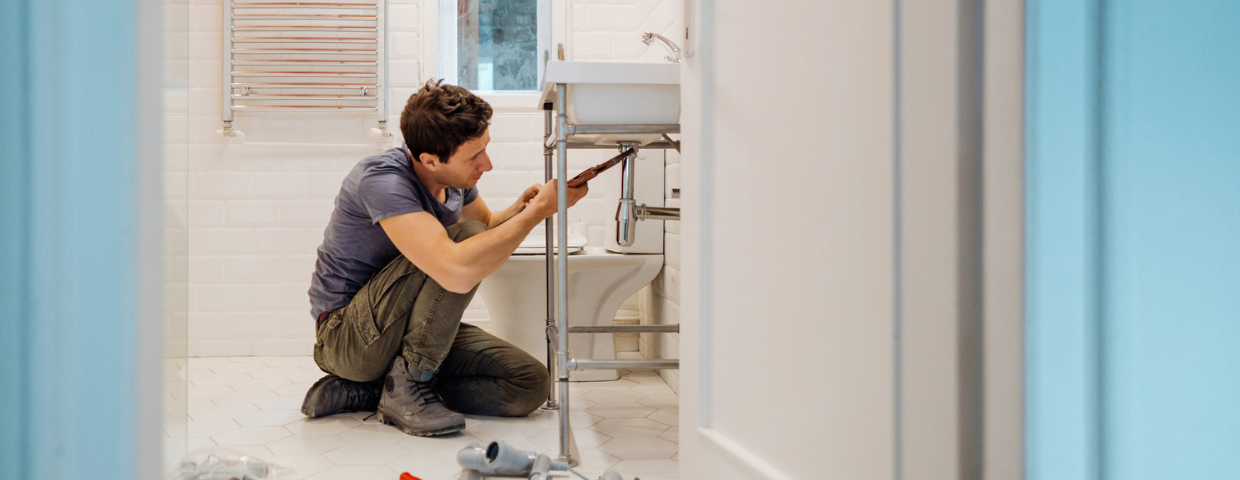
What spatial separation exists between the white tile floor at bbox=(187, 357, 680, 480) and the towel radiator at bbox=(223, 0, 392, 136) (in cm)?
103

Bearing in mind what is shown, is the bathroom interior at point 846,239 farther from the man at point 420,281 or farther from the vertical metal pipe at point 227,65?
the vertical metal pipe at point 227,65

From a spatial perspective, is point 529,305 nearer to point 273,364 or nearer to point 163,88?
point 273,364

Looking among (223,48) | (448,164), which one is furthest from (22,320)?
(223,48)

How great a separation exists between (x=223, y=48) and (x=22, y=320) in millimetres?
2825

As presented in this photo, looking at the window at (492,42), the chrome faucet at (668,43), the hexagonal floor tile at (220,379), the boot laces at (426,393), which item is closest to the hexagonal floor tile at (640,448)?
the boot laces at (426,393)

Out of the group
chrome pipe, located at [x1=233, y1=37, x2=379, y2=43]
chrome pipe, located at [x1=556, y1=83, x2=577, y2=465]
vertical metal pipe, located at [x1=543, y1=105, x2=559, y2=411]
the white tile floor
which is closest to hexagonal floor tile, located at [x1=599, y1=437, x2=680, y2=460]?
the white tile floor

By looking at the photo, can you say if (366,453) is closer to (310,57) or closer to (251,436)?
(251,436)

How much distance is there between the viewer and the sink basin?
1392 mm

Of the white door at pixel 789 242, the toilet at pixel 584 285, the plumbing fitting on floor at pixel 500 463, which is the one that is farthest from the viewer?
Answer: the toilet at pixel 584 285

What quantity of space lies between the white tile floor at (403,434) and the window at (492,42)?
1.31 metres

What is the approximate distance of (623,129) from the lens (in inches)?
55.7

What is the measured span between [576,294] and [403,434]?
678 mm

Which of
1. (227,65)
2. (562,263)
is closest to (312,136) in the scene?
(227,65)

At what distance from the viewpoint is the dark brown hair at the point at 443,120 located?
164 centimetres
